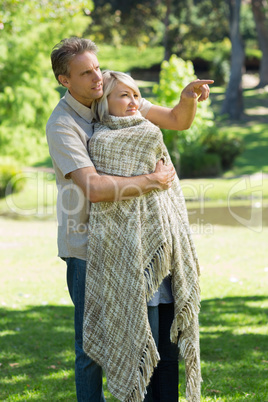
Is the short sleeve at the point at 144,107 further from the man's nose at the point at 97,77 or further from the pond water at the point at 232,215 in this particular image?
the pond water at the point at 232,215

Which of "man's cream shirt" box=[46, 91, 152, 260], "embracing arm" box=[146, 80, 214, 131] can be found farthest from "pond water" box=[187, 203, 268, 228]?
"man's cream shirt" box=[46, 91, 152, 260]

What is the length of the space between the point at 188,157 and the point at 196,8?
22.9 m

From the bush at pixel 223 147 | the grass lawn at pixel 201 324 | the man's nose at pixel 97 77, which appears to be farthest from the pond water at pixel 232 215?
the man's nose at pixel 97 77

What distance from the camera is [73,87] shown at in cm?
274

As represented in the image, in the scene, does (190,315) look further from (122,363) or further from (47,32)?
(47,32)

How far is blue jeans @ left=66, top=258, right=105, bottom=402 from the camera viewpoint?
9.18ft

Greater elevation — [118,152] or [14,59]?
[14,59]

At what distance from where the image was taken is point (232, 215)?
502 inches

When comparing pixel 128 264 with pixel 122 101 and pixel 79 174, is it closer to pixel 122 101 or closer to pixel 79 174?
pixel 79 174

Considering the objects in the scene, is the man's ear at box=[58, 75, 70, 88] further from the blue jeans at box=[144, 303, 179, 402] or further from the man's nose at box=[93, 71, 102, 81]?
the blue jeans at box=[144, 303, 179, 402]

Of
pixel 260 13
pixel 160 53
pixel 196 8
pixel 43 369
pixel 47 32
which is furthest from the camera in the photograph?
pixel 160 53

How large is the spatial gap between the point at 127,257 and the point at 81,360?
2.03ft

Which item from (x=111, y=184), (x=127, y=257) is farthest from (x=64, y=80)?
(x=127, y=257)

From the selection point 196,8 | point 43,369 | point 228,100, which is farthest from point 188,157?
point 196,8
